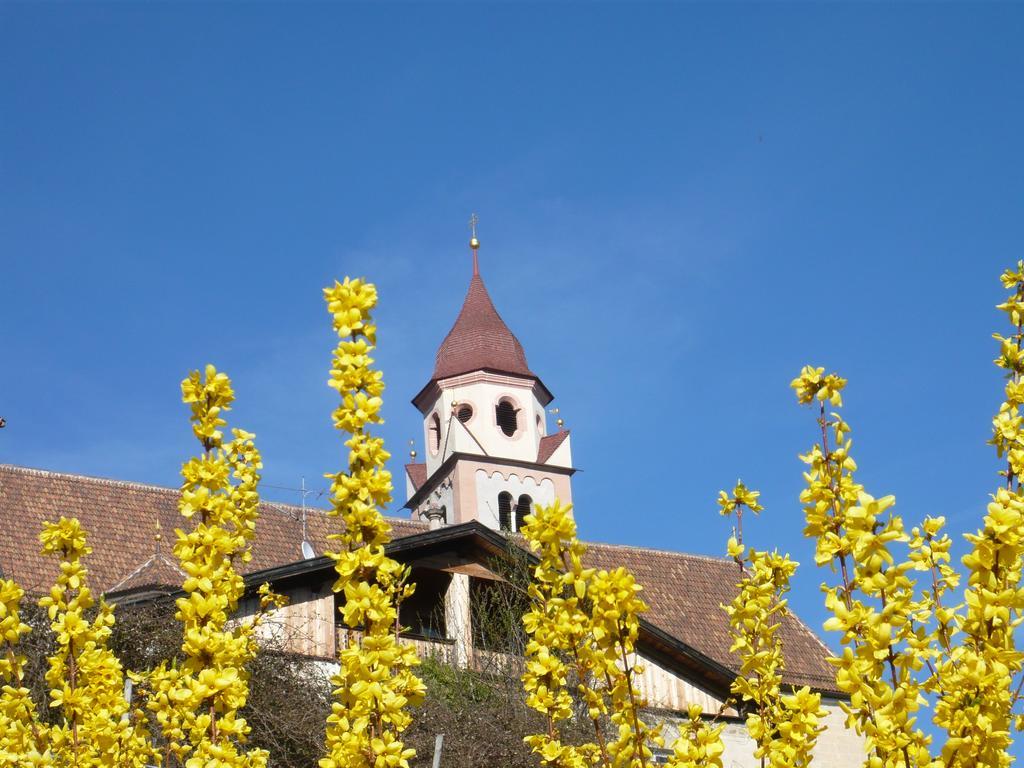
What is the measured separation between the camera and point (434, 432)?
39500mm

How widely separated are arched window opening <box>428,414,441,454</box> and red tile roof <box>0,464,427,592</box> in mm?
13443

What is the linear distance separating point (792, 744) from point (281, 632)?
14410mm

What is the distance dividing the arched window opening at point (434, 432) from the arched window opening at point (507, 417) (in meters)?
1.81

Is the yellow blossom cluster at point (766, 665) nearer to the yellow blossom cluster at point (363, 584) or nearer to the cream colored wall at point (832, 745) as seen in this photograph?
the yellow blossom cluster at point (363, 584)

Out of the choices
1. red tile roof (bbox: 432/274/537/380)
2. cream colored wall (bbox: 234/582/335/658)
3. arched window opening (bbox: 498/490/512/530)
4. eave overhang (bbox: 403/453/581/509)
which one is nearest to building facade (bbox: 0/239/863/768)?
cream colored wall (bbox: 234/582/335/658)

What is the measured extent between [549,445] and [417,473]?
4304 mm

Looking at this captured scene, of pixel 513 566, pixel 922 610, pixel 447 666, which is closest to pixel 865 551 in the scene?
pixel 922 610

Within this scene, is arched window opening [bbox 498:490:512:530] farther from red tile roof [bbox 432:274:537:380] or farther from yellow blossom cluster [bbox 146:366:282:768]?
yellow blossom cluster [bbox 146:366:282:768]

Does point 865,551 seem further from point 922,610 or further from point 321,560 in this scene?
point 321,560

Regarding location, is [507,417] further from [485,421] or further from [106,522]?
[106,522]

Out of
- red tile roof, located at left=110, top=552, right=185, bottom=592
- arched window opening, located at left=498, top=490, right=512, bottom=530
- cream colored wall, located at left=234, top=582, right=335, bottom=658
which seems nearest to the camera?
cream colored wall, located at left=234, top=582, right=335, bottom=658

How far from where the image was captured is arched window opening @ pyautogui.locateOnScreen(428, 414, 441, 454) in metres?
39.1

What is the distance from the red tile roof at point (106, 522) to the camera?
20.8 meters

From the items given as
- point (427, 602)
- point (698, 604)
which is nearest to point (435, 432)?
point (698, 604)
